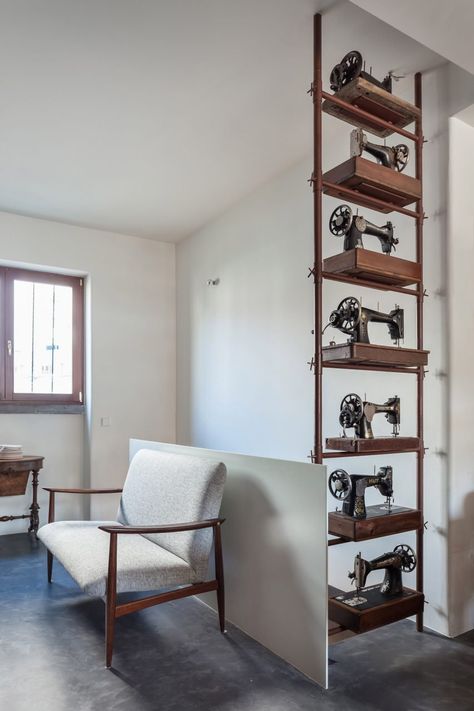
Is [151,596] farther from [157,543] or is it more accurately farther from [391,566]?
[391,566]

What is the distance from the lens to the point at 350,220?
247 centimetres

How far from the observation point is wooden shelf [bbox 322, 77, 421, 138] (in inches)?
93.7

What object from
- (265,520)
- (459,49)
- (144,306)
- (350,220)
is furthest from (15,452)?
(459,49)

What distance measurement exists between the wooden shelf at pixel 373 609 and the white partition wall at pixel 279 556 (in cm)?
20

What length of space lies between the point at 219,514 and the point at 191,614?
57cm

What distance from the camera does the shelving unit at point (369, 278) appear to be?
2363mm

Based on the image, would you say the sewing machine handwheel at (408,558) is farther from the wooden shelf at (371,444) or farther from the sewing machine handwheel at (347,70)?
the sewing machine handwheel at (347,70)

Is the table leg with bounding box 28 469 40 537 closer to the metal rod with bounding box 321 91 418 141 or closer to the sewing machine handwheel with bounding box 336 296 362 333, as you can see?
the sewing machine handwheel with bounding box 336 296 362 333

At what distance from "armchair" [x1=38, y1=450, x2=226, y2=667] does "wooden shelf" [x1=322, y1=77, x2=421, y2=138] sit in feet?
5.94

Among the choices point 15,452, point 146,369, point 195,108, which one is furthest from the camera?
point 146,369

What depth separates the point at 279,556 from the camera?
2447mm

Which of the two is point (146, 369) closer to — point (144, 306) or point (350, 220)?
point (144, 306)

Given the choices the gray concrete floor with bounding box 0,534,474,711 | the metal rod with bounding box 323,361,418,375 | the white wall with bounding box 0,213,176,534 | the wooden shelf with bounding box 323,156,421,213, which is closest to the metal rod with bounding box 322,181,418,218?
the wooden shelf with bounding box 323,156,421,213

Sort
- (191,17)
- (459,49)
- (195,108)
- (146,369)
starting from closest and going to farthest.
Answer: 1. (459,49)
2. (191,17)
3. (195,108)
4. (146,369)
